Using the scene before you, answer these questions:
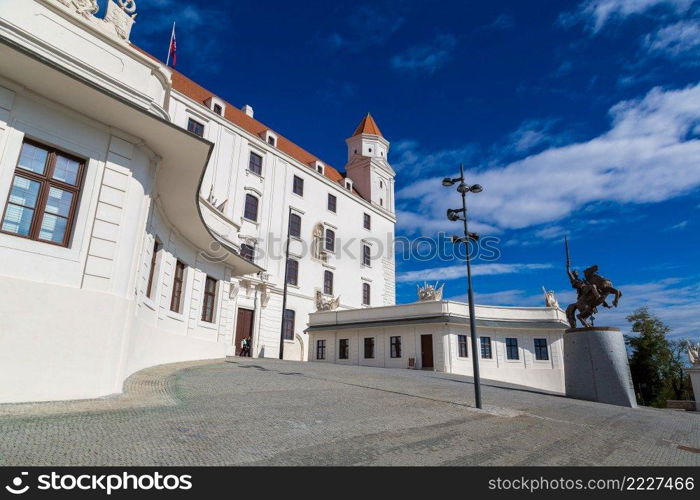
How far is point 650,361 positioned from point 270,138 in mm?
44408

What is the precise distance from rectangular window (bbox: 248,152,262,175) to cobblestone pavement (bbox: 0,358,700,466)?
2631 cm

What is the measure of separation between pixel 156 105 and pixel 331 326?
26369 millimetres

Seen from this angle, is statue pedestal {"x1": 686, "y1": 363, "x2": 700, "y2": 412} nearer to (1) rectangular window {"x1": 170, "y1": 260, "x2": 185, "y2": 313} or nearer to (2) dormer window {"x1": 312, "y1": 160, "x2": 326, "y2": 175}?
(1) rectangular window {"x1": 170, "y1": 260, "x2": 185, "y2": 313}

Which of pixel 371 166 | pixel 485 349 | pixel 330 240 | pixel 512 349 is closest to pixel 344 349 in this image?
pixel 485 349

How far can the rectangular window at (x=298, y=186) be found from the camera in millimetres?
39028

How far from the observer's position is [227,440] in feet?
18.2

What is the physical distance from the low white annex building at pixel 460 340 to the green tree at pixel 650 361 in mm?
19770

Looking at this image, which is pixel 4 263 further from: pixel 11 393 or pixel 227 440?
pixel 227 440

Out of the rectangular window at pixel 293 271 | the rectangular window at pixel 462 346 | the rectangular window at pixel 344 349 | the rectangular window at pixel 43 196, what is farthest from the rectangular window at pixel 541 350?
the rectangular window at pixel 43 196

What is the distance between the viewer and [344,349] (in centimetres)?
3362

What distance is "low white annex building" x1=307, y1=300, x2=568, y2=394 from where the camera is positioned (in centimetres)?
2898

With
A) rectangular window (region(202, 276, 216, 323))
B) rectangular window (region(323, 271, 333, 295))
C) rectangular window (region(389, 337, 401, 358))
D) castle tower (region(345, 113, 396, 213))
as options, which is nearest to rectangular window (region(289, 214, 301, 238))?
rectangular window (region(323, 271, 333, 295))

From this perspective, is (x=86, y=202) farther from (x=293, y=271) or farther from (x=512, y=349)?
(x=512, y=349)

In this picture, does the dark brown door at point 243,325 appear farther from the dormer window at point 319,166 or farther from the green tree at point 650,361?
the green tree at point 650,361
